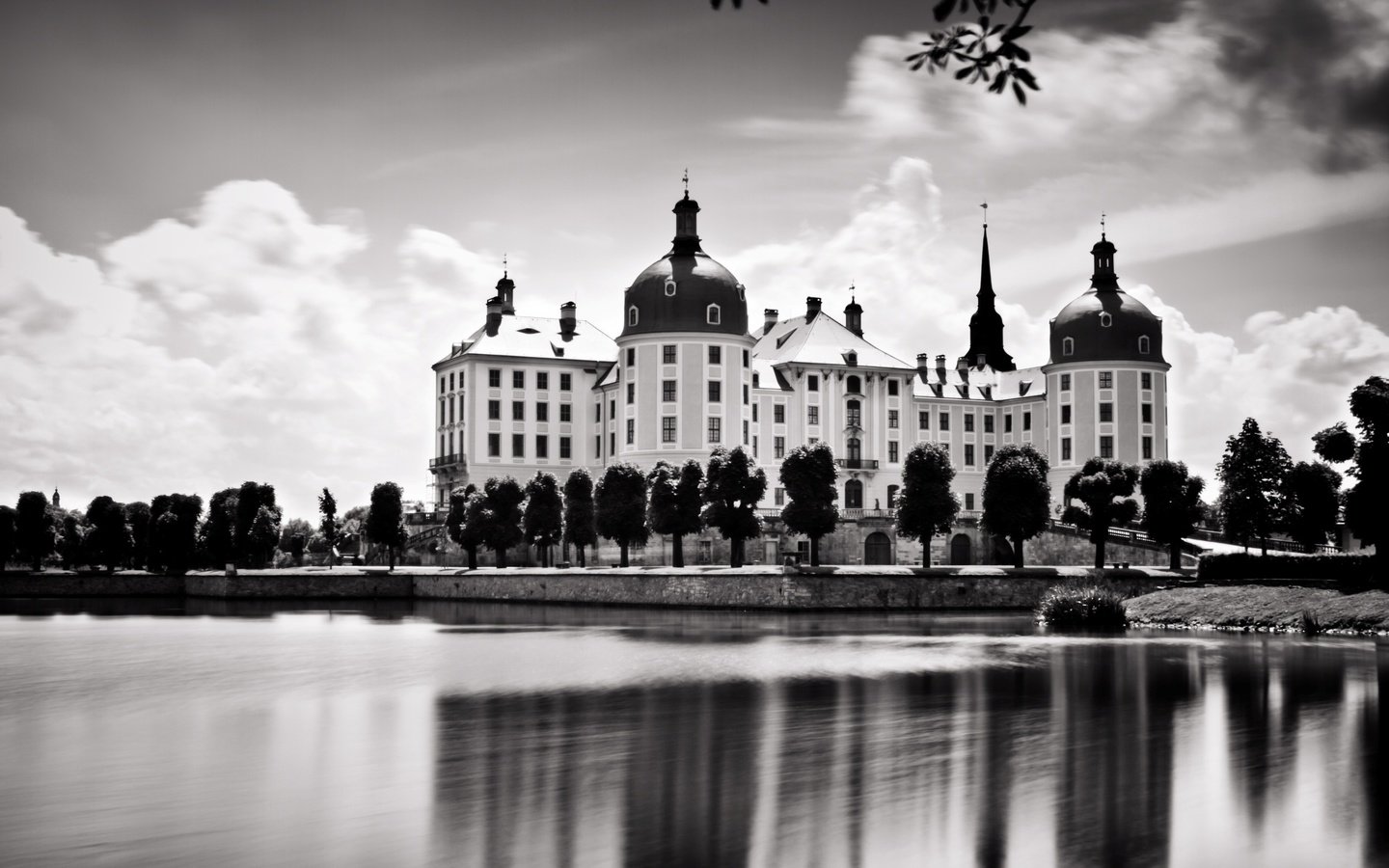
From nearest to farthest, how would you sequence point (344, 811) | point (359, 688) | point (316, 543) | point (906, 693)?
point (344, 811) → point (906, 693) → point (359, 688) → point (316, 543)

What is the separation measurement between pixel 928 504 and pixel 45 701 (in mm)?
44434

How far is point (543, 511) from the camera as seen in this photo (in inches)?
3076

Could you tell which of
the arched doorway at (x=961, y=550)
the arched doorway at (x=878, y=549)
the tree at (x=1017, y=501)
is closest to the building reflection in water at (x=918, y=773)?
the tree at (x=1017, y=501)

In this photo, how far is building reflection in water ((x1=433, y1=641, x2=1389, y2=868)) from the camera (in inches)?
637

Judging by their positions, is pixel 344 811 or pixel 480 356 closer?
pixel 344 811

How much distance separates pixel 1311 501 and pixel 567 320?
5696 cm

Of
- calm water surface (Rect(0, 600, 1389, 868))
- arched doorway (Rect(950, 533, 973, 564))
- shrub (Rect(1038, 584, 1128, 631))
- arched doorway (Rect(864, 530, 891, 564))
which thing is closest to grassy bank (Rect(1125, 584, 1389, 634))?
shrub (Rect(1038, 584, 1128, 631))

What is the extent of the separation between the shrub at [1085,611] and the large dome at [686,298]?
1628 inches

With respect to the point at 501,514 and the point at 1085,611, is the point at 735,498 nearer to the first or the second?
the point at 501,514

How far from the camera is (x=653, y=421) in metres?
88.3

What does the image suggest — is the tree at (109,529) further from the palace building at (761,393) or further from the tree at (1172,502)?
the tree at (1172,502)

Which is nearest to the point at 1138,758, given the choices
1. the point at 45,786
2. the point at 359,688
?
the point at 45,786

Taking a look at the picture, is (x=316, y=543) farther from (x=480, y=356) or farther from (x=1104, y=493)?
(x=1104, y=493)

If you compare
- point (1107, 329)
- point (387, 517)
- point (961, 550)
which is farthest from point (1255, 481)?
point (387, 517)
